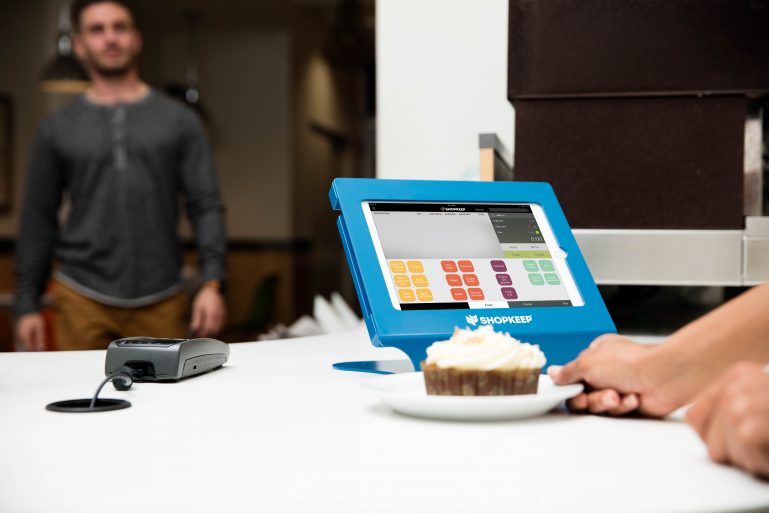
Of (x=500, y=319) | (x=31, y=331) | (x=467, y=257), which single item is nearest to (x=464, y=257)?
(x=467, y=257)

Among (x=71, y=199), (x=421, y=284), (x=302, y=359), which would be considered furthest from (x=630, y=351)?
(x=71, y=199)

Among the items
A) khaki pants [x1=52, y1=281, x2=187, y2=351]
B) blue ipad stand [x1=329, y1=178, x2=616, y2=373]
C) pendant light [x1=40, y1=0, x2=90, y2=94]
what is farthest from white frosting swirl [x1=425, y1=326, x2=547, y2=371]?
pendant light [x1=40, y1=0, x2=90, y2=94]

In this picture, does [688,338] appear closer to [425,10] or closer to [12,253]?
[425,10]

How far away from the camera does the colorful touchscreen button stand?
121 centimetres

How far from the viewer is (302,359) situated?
1370mm

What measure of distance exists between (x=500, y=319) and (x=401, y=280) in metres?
0.15

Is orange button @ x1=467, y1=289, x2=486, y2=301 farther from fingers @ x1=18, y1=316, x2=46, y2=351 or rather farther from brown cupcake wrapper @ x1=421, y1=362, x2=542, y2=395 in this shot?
fingers @ x1=18, y1=316, x2=46, y2=351

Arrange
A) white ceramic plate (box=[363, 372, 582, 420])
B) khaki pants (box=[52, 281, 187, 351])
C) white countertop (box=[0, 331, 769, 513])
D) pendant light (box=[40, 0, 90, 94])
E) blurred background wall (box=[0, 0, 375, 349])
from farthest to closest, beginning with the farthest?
blurred background wall (box=[0, 0, 375, 349]) → pendant light (box=[40, 0, 90, 94]) → khaki pants (box=[52, 281, 187, 351]) → white ceramic plate (box=[363, 372, 582, 420]) → white countertop (box=[0, 331, 769, 513])

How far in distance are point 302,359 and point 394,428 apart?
1.81ft

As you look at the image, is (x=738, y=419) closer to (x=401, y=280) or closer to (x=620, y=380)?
(x=620, y=380)

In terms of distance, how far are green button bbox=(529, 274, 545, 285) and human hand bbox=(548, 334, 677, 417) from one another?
36cm

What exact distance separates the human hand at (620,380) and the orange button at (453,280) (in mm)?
325

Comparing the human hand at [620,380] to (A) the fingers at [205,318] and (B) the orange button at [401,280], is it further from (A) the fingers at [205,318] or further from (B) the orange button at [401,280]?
(A) the fingers at [205,318]

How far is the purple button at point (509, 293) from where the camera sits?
4.12 feet
